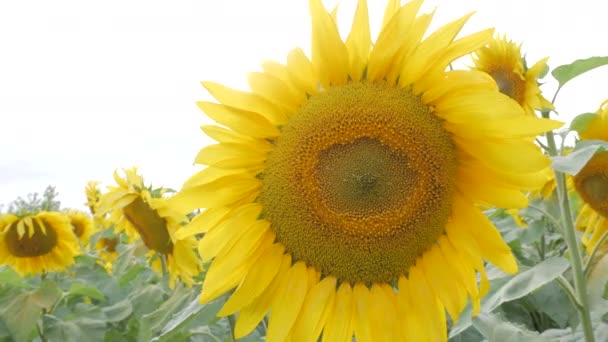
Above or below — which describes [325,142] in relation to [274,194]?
above

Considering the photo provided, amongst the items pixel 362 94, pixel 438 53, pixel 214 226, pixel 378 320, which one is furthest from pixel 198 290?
pixel 438 53

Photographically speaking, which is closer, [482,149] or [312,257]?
[482,149]

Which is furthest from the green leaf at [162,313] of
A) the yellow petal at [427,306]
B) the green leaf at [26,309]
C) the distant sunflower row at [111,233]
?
the green leaf at [26,309]

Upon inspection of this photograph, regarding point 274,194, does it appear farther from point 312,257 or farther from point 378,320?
point 378,320

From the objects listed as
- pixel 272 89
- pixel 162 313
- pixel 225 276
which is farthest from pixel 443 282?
pixel 162 313

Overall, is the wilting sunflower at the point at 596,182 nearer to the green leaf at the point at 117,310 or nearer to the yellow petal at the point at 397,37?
the yellow petal at the point at 397,37

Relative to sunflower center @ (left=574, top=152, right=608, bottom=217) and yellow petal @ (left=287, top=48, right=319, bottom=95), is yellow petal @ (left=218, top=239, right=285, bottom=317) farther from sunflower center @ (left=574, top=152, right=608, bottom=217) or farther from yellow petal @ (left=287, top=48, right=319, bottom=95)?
sunflower center @ (left=574, top=152, right=608, bottom=217)

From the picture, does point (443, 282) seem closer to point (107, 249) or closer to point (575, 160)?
point (575, 160)
